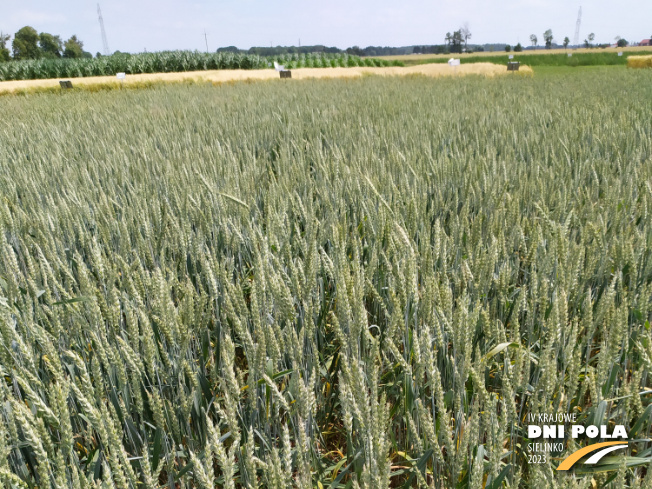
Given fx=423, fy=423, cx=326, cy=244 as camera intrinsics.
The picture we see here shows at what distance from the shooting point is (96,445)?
0.99 m

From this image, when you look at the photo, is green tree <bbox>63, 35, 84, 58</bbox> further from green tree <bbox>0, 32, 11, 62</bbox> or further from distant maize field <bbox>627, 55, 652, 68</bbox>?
distant maize field <bbox>627, 55, 652, 68</bbox>

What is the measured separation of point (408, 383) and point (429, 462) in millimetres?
252

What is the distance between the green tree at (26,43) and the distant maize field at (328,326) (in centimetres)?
6288

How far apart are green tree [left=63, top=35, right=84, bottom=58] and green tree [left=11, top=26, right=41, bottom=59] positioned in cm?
427

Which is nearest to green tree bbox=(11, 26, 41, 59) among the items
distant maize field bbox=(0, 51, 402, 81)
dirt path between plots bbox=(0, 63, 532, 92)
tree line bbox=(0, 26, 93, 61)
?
tree line bbox=(0, 26, 93, 61)

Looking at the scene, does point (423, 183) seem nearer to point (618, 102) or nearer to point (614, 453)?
point (614, 453)

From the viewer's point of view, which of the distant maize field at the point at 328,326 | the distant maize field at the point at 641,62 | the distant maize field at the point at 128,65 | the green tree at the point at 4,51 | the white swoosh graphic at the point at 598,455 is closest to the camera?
the distant maize field at the point at 328,326

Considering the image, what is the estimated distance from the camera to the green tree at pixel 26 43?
51.0 metres

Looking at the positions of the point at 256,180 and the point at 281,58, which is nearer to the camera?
the point at 256,180

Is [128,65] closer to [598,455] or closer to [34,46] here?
[598,455]

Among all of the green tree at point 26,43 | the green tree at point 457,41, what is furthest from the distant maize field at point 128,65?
the green tree at point 457,41

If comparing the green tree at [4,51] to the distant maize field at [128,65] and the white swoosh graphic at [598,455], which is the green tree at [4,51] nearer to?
the distant maize field at [128,65]

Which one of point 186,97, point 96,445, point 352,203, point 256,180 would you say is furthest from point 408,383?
point 186,97

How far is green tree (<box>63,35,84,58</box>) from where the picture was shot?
192ft
